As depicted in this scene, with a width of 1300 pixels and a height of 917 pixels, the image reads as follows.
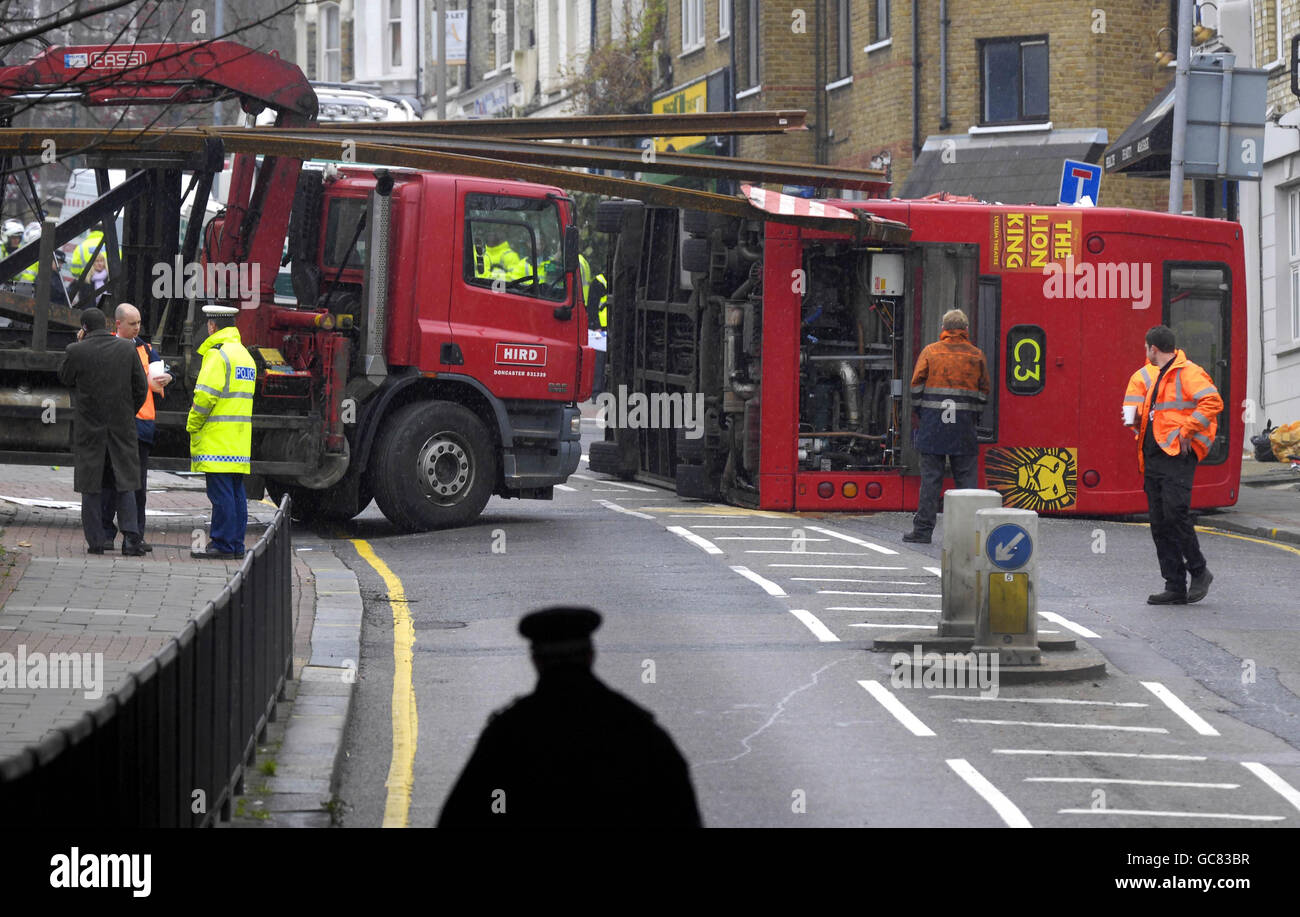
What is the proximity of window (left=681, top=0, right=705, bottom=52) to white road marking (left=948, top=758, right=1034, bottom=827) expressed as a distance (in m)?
32.9

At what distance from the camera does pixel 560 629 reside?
4500 mm

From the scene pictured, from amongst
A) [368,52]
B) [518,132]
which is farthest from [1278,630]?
[368,52]

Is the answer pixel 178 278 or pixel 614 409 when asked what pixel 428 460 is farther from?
pixel 614 409

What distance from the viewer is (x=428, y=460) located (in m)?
16.1

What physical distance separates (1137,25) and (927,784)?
2503 cm

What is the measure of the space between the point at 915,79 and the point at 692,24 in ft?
30.1

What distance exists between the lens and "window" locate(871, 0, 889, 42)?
34.0 m

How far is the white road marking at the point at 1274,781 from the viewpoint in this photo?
25.6 feet

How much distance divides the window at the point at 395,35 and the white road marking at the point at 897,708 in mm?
52852

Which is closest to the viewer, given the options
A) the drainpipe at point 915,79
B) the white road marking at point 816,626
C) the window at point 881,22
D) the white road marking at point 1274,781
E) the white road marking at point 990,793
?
the white road marking at point 990,793

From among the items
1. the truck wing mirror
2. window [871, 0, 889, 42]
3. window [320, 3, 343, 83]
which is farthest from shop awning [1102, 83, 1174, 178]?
window [320, 3, 343, 83]

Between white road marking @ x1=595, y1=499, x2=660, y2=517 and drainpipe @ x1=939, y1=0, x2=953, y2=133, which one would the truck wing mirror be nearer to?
white road marking @ x1=595, y1=499, x2=660, y2=517

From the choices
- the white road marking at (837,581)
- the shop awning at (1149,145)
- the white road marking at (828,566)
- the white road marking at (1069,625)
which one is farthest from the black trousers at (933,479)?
the shop awning at (1149,145)

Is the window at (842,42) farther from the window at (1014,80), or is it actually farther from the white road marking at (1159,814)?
the white road marking at (1159,814)
